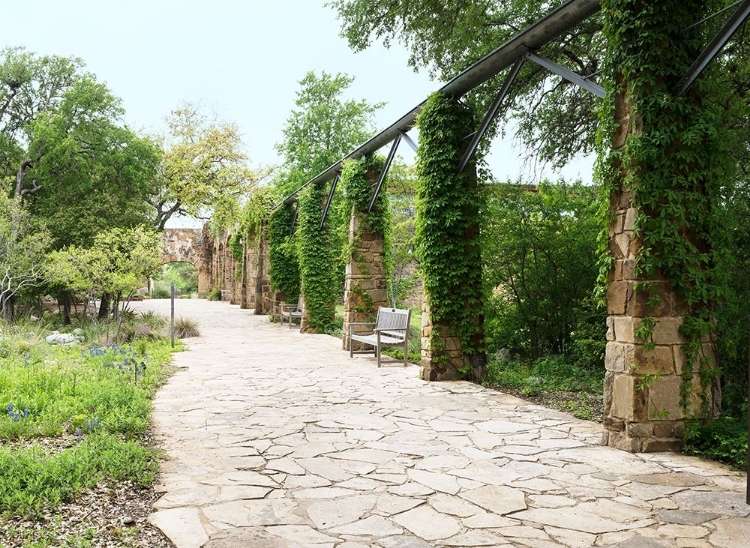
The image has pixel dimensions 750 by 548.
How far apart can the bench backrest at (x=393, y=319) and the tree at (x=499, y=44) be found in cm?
314

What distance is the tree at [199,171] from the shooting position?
2180 cm

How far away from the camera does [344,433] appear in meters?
4.77

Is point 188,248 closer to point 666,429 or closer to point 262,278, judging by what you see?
point 262,278

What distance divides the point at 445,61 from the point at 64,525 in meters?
8.00

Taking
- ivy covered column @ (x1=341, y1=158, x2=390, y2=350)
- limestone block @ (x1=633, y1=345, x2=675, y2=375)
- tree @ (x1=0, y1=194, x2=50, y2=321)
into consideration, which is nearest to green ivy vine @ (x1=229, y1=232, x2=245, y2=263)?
tree @ (x1=0, y1=194, x2=50, y2=321)

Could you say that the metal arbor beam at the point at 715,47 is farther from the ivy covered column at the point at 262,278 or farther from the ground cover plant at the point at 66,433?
the ivy covered column at the point at 262,278


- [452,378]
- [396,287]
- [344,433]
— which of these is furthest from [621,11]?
[396,287]

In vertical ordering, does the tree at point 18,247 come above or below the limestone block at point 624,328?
above

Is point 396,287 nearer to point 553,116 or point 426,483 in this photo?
point 553,116

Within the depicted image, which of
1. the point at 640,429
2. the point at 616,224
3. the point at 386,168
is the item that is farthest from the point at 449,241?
the point at 640,429

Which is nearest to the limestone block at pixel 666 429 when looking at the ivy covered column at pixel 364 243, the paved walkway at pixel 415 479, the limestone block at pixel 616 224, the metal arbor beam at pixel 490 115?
the paved walkway at pixel 415 479

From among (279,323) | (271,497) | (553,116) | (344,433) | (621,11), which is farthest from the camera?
(279,323)

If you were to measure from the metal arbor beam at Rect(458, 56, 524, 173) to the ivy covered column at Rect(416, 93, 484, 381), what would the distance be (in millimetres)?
195

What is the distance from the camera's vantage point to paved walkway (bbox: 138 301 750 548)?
2811mm
